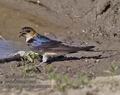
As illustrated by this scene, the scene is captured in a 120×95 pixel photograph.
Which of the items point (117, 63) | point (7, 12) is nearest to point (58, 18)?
point (7, 12)

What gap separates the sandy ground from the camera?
10.7 metres

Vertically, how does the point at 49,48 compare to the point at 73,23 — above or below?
below

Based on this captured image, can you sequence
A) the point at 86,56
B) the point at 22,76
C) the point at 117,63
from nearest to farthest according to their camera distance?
the point at 22,76, the point at 117,63, the point at 86,56

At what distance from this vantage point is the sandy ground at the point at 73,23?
35.2 ft

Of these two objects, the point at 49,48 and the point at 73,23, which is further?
the point at 73,23

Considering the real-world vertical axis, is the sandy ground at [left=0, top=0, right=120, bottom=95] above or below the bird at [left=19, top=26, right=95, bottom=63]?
above

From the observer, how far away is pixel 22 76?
938 centimetres

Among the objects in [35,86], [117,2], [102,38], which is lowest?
[35,86]

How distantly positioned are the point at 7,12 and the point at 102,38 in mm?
3306

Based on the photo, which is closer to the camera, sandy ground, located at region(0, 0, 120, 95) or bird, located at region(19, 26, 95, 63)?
bird, located at region(19, 26, 95, 63)

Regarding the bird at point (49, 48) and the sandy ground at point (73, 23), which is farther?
the sandy ground at point (73, 23)

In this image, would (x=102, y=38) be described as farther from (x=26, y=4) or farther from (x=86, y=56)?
(x=26, y=4)

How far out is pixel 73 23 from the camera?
543 inches

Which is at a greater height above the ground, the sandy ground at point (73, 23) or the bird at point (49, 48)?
the sandy ground at point (73, 23)
